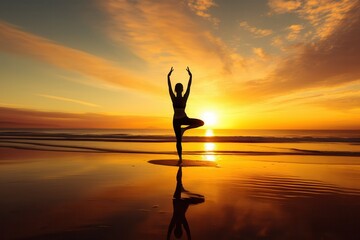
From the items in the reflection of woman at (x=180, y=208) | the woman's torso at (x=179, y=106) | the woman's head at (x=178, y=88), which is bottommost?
the reflection of woman at (x=180, y=208)

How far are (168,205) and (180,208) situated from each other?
0.96 feet

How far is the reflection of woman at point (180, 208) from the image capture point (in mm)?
3759

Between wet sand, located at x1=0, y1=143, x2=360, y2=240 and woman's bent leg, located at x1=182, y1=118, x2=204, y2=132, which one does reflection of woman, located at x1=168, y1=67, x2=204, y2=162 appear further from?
wet sand, located at x1=0, y1=143, x2=360, y2=240

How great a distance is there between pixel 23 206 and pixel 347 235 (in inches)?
213

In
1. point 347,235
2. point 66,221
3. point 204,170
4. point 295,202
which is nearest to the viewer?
point 347,235

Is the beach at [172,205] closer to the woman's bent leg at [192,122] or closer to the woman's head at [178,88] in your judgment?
the woman's bent leg at [192,122]

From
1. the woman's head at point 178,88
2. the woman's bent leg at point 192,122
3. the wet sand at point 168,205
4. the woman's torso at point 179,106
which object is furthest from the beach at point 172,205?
the woman's head at point 178,88

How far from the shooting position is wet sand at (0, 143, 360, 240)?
3674mm

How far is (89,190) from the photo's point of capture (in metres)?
6.14

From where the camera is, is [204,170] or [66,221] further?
[204,170]

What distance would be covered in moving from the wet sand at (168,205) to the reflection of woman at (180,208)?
7cm

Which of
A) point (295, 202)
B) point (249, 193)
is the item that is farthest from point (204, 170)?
point (295, 202)

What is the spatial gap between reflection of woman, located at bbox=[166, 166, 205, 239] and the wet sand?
0.07 m

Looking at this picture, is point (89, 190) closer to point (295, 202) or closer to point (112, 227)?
point (112, 227)
